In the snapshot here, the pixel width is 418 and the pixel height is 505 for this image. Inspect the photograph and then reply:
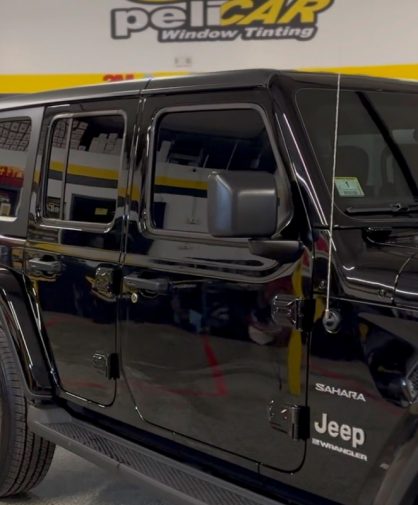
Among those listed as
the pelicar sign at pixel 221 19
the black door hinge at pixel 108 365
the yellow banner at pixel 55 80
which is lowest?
the black door hinge at pixel 108 365

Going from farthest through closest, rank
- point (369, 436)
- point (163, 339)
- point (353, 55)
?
point (353, 55)
point (163, 339)
point (369, 436)

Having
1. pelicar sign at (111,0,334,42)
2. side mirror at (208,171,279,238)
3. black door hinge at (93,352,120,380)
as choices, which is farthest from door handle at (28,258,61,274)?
pelicar sign at (111,0,334,42)

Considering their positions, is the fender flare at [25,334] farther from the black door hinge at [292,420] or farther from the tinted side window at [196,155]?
the black door hinge at [292,420]

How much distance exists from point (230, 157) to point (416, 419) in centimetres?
103

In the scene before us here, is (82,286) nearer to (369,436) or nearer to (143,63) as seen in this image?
(369,436)

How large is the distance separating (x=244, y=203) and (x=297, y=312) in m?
0.35

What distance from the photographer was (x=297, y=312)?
2.28 metres

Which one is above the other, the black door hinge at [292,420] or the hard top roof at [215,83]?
the hard top roof at [215,83]

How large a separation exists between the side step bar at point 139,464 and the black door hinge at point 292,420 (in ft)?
0.78

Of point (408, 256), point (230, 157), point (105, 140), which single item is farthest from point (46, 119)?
point (408, 256)

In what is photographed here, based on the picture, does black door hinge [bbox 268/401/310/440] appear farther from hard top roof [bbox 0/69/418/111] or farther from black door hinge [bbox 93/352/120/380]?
hard top roof [bbox 0/69/418/111]

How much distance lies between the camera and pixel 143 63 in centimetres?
660

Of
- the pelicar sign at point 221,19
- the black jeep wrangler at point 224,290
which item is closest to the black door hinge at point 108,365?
the black jeep wrangler at point 224,290

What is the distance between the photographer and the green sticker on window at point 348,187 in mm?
2366
